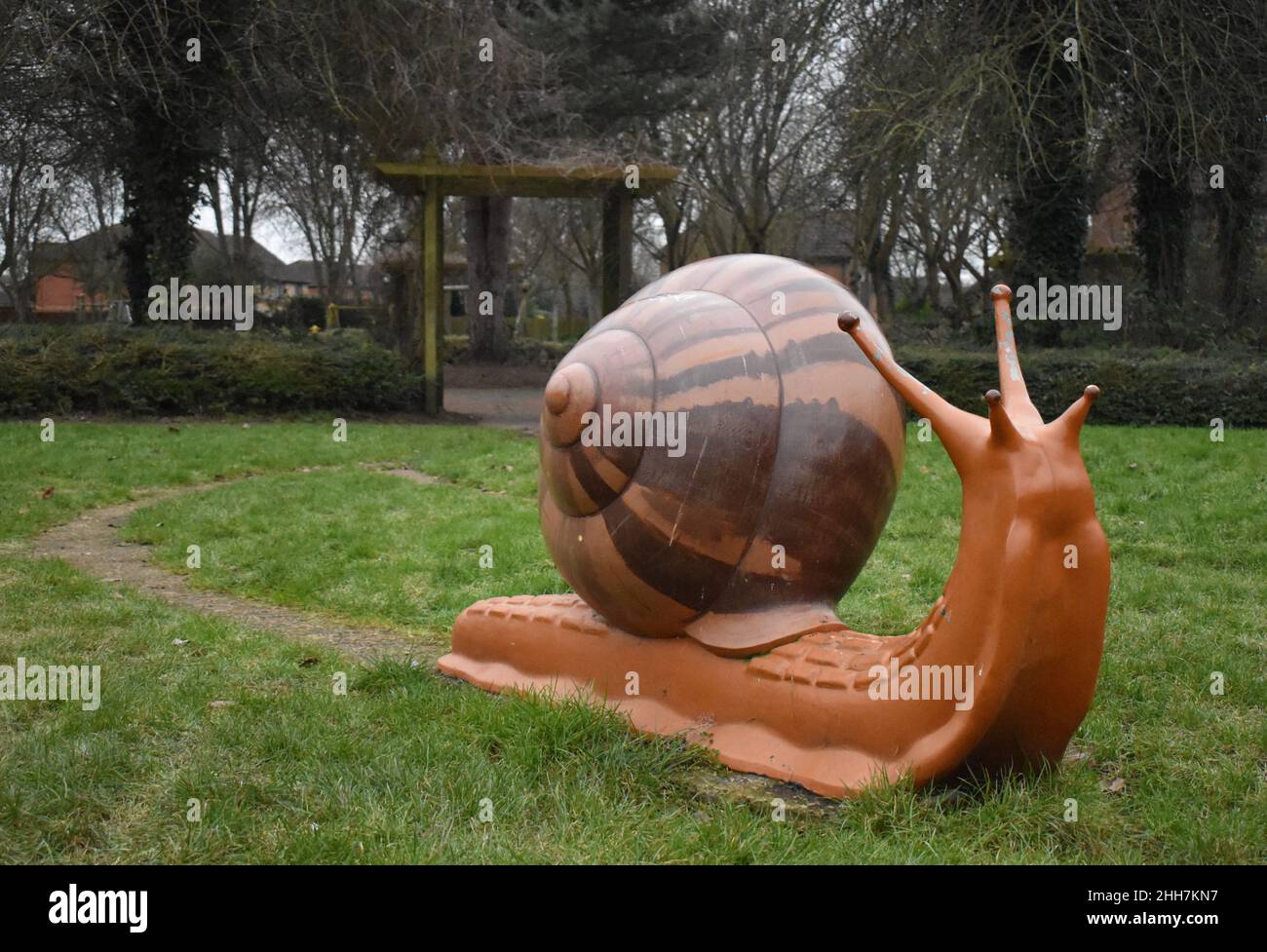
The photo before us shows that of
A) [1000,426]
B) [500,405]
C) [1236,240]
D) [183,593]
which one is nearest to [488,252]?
[500,405]

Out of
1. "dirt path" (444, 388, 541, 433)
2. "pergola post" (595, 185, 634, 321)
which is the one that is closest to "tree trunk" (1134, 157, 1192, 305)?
"pergola post" (595, 185, 634, 321)

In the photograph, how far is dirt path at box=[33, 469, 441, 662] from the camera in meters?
5.57

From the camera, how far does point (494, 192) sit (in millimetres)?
16047

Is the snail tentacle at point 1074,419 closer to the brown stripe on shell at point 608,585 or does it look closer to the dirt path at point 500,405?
the brown stripe on shell at point 608,585

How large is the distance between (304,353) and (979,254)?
24692mm

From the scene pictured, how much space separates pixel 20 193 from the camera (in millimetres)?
28875

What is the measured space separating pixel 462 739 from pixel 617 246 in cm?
1380

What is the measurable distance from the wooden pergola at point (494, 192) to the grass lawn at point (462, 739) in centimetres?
817

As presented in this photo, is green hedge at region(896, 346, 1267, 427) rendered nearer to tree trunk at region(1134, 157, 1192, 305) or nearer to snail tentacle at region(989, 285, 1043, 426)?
tree trunk at region(1134, 157, 1192, 305)

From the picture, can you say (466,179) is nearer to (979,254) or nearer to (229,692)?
(229,692)

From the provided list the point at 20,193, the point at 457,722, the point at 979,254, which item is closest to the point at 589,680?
the point at 457,722

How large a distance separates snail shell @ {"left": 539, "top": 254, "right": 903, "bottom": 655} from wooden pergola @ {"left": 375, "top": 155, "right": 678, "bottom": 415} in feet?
36.7

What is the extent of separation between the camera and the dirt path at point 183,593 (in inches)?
219

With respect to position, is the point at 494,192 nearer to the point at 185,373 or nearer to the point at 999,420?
the point at 185,373
